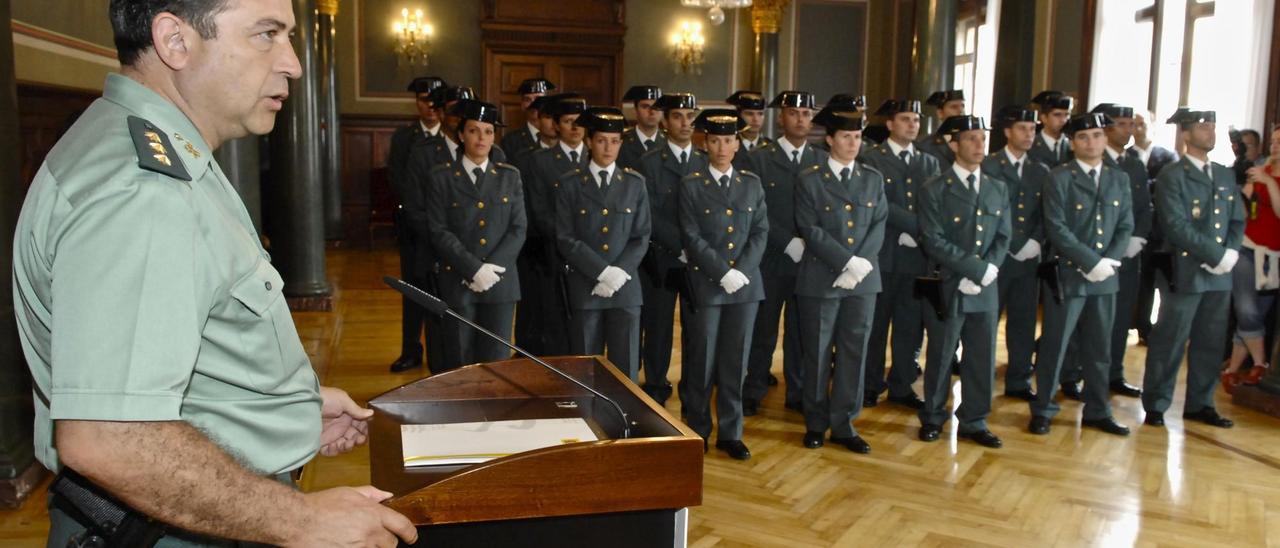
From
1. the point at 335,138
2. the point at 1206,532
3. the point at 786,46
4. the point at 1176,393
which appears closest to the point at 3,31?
the point at 1206,532

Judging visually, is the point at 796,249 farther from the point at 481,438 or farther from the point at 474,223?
the point at 481,438

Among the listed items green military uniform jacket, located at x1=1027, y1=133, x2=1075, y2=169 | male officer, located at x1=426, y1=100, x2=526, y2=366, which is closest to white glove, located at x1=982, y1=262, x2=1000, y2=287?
green military uniform jacket, located at x1=1027, y1=133, x2=1075, y2=169

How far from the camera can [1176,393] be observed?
5355 mm

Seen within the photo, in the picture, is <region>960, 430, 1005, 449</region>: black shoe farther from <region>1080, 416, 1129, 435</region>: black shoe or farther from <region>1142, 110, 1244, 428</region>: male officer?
<region>1142, 110, 1244, 428</region>: male officer

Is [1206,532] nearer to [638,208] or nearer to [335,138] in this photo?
[638,208]

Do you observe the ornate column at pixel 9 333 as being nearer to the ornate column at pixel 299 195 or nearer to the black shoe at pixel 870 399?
the ornate column at pixel 299 195

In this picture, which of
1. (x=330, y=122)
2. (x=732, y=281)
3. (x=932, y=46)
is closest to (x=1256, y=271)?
(x=932, y=46)

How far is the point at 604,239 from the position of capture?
4.16 m

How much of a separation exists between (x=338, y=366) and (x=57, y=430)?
463cm

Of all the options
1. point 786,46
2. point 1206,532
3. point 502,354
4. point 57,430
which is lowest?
point 1206,532

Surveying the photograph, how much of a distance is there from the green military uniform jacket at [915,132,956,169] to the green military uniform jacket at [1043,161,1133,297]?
99cm

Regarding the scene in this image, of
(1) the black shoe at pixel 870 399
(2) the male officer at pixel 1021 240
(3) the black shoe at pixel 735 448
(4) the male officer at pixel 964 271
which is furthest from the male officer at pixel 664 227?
(2) the male officer at pixel 1021 240

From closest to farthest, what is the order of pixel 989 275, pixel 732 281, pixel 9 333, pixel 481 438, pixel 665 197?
1. pixel 481 438
2. pixel 9 333
3. pixel 732 281
4. pixel 989 275
5. pixel 665 197

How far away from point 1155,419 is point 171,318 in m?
4.79
